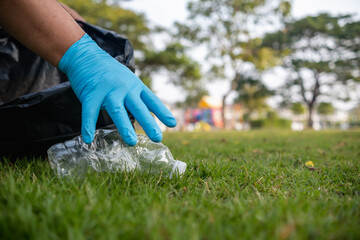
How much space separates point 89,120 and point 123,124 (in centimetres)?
21

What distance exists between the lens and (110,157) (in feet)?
4.90

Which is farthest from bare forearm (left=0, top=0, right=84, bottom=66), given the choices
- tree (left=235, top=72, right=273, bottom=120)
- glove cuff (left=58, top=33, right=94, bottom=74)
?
tree (left=235, top=72, right=273, bottom=120)

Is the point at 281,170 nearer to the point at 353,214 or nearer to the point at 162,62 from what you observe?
the point at 353,214

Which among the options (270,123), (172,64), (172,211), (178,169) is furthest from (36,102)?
(270,123)

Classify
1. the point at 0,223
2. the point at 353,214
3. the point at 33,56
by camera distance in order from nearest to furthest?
the point at 0,223 < the point at 353,214 < the point at 33,56

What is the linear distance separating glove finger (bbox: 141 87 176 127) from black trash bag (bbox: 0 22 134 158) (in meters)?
0.43

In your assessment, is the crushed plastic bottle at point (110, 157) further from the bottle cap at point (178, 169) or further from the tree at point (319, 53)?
the tree at point (319, 53)

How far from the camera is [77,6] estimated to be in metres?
11.7

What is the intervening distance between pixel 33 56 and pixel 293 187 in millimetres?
2421

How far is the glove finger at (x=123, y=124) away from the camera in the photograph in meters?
1.39

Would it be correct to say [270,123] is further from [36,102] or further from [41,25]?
[41,25]

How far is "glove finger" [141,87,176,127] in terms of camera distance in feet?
5.03

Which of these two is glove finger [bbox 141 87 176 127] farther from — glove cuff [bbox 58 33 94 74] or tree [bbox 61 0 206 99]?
tree [bbox 61 0 206 99]

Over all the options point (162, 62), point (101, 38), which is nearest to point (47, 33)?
point (101, 38)
